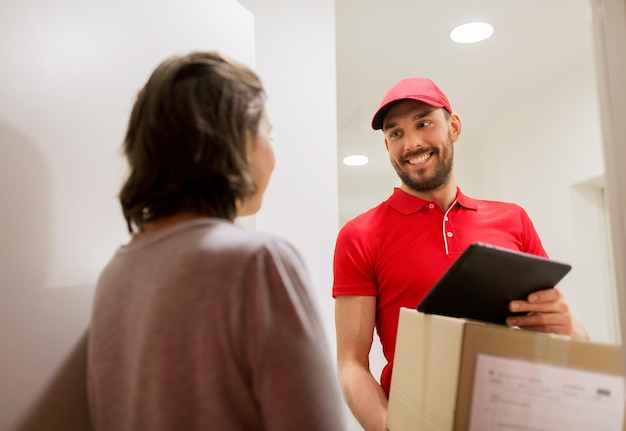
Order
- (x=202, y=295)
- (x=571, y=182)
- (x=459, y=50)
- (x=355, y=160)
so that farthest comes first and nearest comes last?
(x=355, y=160) < (x=571, y=182) < (x=459, y=50) < (x=202, y=295)

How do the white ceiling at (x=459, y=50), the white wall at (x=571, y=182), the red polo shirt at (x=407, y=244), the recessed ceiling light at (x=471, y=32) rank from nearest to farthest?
the red polo shirt at (x=407, y=244)
the white ceiling at (x=459, y=50)
the recessed ceiling light at (x=471, y=32)
the white wall at (x=571, y=182)

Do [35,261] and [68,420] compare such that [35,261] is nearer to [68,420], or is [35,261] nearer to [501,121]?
[68,420]

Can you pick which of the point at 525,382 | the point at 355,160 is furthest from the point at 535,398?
the point at 355,160

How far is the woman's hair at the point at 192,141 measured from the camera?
1.89ft

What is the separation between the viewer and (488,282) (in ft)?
2.49

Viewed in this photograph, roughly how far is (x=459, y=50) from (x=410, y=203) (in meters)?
1.33

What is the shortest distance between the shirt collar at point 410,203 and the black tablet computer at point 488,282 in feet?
1.59

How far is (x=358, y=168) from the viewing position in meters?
3.86

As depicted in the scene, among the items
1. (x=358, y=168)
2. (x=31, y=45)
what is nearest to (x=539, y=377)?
(x=31, y=45)

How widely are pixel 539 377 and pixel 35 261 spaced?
2.24ft

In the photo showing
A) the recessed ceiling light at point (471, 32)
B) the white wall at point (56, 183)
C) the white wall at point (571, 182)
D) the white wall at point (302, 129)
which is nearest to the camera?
the white wall at point (56, 183)

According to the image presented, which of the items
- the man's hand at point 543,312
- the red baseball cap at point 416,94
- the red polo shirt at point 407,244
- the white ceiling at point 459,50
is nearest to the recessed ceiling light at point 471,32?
the white ceiling at point 459,50

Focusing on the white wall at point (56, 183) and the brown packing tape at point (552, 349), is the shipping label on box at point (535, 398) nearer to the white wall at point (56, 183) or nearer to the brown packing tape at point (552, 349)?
the brown packing tape at point (552, 349)

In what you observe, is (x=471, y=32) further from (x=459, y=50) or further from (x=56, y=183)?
(x=56, y=183)
